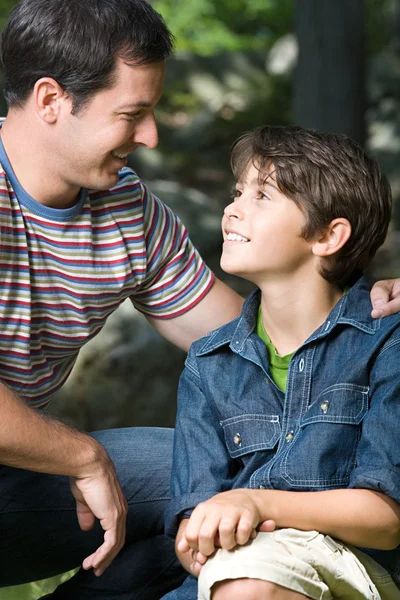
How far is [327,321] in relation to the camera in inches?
89.7

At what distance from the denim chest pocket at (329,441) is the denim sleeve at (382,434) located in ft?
0.11

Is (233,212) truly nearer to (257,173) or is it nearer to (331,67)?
(257,173)

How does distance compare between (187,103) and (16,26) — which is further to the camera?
(187,103)

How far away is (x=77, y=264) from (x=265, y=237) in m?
0.59

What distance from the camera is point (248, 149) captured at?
239 centimetres

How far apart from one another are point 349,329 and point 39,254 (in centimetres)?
85

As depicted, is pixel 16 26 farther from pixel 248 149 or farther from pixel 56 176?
pixel 248 149

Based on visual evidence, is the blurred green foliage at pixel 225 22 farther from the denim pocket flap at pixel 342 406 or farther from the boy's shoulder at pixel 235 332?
the denim pocket flap at pixel 342 406

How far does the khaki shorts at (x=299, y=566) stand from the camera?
1.91 m

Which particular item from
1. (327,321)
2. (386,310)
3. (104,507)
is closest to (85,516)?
(104,507)

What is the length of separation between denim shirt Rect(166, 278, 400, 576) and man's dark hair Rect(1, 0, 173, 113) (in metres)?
0.70

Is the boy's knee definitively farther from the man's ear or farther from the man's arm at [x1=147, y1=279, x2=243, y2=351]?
the man's ear

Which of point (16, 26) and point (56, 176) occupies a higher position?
point (16, 26)

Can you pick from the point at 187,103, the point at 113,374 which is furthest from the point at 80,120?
the point at 187,103
